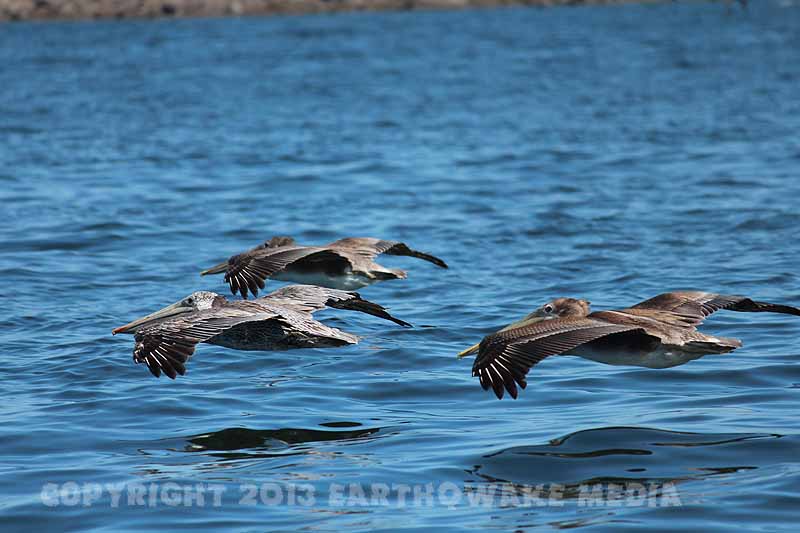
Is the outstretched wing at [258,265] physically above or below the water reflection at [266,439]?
above

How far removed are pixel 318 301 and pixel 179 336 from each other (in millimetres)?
1930

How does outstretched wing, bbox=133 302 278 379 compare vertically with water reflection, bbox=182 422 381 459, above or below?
above

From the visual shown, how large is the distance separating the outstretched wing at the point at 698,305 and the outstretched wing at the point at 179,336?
293cm

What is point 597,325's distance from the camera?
26.6 ft

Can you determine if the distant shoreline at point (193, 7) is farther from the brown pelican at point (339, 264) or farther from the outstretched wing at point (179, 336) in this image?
the outstretched wing at point (179, 336)

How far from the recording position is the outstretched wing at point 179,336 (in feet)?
26.8

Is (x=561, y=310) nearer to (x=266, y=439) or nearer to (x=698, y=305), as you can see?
(x=698, y=305)

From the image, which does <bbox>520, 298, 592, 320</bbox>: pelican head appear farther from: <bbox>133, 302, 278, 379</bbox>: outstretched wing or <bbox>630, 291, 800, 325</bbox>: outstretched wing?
<bbox>133, 302, 278, 379</bbox>: outstretched wing

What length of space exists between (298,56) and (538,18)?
3125cm

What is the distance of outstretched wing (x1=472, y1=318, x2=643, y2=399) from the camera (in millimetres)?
7633

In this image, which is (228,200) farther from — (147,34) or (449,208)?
(147,34)

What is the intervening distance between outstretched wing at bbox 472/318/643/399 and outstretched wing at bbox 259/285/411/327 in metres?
2.01

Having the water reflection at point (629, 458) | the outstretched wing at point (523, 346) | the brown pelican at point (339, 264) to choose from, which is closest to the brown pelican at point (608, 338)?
the outstretched wing at point (523, 346)

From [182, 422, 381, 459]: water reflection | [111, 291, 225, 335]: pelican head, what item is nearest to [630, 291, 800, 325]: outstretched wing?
[182, 422, 381, 459]: water reflection
